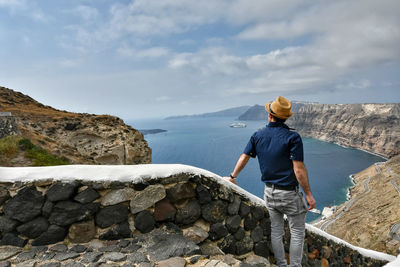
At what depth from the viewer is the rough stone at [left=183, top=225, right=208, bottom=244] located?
3624 millimetres

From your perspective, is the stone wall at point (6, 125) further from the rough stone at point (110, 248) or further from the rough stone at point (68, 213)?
the rough stone at point (110, 248)

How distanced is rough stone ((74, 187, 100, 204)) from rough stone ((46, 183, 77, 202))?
11cm

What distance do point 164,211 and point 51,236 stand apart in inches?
62.3

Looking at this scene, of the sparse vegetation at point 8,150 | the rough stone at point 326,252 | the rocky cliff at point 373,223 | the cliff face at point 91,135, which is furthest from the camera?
the rocky cliff at point 373,223

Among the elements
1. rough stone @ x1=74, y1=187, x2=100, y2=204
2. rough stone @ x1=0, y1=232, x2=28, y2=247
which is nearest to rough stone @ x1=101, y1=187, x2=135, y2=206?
rough stone @ x1=74, y1=187, x2=100, y2=204

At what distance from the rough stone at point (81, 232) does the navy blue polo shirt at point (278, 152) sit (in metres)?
2.60

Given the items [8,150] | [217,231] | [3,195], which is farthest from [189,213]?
[8,150]

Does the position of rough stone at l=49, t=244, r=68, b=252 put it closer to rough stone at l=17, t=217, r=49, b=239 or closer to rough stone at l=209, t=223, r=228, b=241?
rough stone at l=17, t=217, r=49, b=239

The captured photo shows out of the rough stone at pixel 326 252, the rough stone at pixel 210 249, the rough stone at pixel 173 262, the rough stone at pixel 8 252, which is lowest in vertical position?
the rough stone at pixel 326 252

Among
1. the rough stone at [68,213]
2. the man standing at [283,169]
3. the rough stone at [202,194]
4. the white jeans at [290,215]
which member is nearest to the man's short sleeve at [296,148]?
the man standing at [283,169]

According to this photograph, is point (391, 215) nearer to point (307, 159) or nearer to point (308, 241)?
point (308, 241)

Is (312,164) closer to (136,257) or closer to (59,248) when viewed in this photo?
(136,257)

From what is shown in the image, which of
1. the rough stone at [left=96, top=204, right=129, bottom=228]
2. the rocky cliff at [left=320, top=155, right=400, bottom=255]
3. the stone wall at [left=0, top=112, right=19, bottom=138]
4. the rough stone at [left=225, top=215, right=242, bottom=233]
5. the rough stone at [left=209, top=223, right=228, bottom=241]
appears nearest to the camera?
the rough stone at [left=96, top=204, right=129, bottom=228]

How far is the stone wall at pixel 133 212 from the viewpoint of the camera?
329cm
